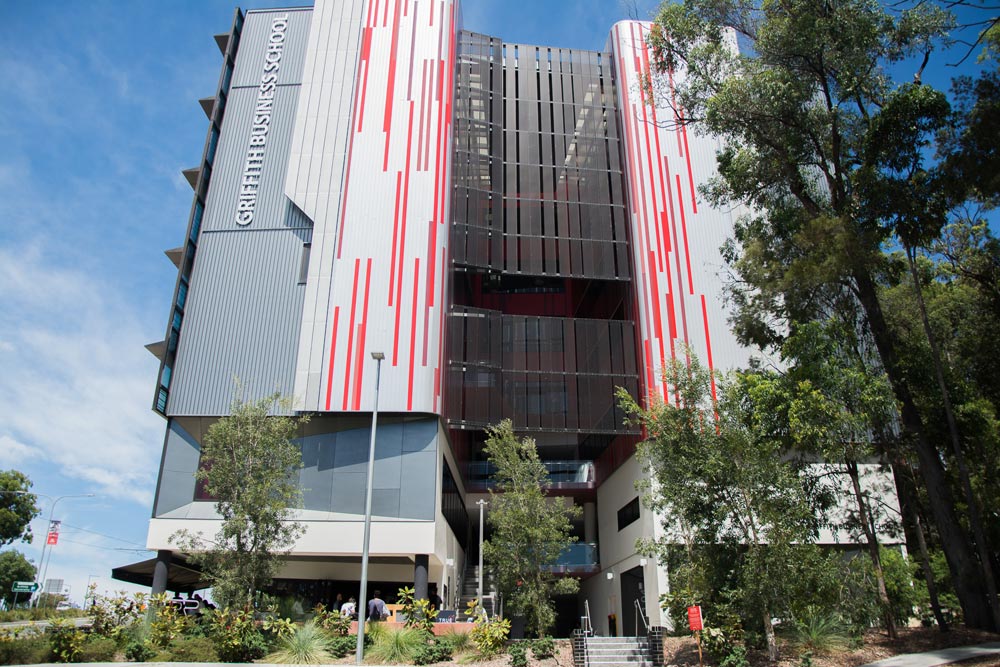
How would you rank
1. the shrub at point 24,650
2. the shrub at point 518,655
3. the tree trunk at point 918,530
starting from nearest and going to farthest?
the shrub at point 24,650, the tree trunk at point 918,530, the shrub at point 518,655

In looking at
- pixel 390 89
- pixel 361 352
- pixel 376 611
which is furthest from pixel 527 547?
pixel 390 89

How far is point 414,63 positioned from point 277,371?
1642cm

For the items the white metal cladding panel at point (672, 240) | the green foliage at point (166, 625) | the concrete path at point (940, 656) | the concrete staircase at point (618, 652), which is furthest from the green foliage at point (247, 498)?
the concrete path at point (940, 656)

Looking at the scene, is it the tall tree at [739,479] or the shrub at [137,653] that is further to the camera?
the shrub at [137,653]

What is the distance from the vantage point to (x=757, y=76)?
19547 mm

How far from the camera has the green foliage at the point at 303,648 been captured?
1856 cm

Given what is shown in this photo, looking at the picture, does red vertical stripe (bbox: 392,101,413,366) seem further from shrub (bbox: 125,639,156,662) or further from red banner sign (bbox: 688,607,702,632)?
red banner sign (bbox: 688,607,702,632)

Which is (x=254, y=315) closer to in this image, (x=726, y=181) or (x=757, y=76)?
(x=726, y=181)

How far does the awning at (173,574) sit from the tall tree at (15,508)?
24730 mm

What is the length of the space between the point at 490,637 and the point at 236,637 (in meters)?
6.94

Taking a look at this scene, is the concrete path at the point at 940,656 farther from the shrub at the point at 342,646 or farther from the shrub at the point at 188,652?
the shrub at the point at 188,652

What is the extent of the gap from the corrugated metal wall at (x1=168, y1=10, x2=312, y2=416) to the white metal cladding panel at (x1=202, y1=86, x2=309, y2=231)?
5cm

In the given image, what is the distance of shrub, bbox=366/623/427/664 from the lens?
1912 centimetres

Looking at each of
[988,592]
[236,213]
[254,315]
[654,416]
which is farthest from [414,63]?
[988,592]
